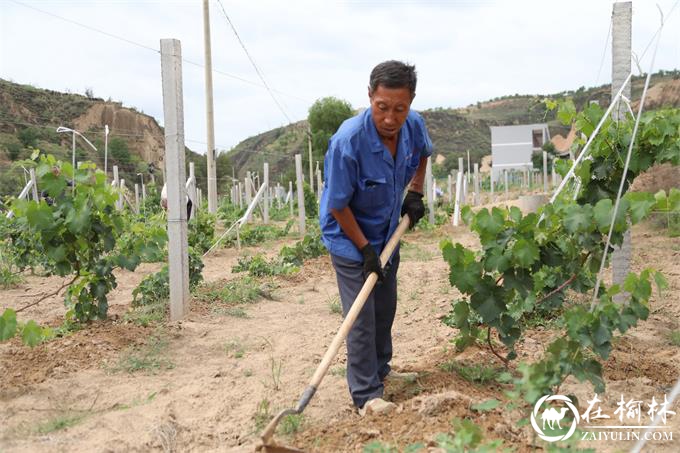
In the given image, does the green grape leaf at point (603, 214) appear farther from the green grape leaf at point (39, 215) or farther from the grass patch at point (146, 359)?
the green grape leaf at point (39, 215)

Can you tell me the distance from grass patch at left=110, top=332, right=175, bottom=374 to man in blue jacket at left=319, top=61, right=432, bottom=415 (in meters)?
1.54

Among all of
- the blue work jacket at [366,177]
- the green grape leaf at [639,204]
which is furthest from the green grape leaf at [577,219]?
the blue work jacket at [366,177]

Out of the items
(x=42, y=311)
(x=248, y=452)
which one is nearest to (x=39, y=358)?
(x=248, y=452)

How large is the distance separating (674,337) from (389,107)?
2.71 m

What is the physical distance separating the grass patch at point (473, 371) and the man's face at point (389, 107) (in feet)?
4.59

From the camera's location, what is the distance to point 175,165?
509 cm

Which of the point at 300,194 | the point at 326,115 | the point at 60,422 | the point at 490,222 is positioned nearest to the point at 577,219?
the point at 490,222

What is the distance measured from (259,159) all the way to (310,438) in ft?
221

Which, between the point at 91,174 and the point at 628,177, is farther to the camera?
the point at 91,174

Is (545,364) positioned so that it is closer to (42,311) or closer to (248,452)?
(248,452)

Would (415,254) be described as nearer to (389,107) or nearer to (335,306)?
(335,306)

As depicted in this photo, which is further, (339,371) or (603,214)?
(339,371)

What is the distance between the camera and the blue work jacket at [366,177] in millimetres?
2984

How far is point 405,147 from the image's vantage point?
322 cm
